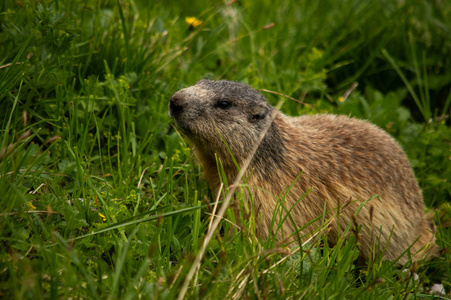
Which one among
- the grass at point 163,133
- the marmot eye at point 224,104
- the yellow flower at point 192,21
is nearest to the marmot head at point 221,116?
the marmot eye at point 224,104

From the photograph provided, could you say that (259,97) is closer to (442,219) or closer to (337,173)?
(337,173)

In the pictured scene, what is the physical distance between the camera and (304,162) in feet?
14.7

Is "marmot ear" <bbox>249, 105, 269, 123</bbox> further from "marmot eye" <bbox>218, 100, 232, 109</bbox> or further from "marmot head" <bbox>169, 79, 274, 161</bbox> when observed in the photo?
"marmot eye" <bbox>218, 100, 232, 109</bbox>

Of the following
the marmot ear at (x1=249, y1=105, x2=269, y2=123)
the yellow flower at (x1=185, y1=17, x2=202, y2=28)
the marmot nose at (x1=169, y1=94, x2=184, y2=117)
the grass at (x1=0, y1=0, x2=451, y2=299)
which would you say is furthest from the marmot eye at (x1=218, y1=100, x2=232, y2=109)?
the yellow flower at (x1=185, y1=17, x2=202, y2=28)

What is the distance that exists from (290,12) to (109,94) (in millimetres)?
3558

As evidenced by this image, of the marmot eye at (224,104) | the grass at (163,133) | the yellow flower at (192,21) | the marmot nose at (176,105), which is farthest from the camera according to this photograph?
the yellow flower at (192,21)

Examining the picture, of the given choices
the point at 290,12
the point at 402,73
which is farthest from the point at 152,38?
the point at 402,73

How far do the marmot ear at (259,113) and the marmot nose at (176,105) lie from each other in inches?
26.7

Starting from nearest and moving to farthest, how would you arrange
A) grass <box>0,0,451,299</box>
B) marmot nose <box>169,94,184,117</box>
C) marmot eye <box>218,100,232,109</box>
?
grass <box>0,0,451,299</box>
marmot nose <box>169,94,184,117</box>
marmot eye <box>218,100,232,109</box>

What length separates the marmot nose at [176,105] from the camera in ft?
13.3

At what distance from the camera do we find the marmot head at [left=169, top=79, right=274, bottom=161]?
409cm

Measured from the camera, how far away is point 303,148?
457cm

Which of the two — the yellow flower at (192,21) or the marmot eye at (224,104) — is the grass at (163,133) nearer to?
the yellow flower at (192,21)

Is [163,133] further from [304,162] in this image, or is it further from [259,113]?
[304,162]
